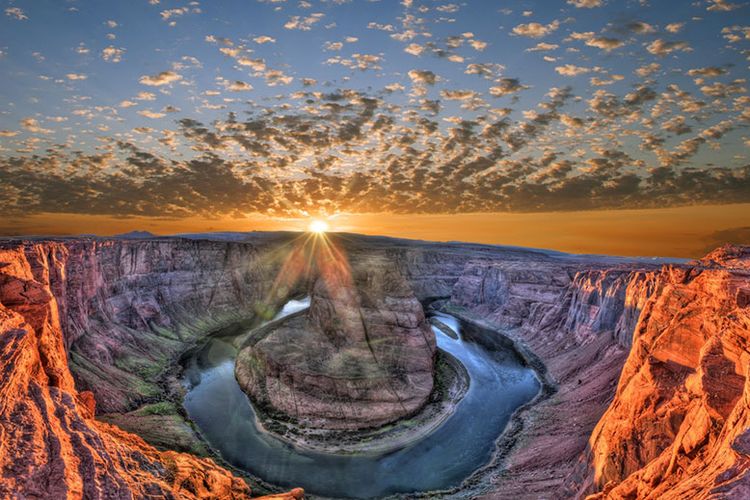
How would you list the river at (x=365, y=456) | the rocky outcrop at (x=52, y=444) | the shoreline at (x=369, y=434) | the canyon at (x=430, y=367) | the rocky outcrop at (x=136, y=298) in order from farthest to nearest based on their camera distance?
1. the rocky outcrop at (x=136, y=298)
2. the shoreline at (x=369, y=434)
3. the river at (x=365, y=456)
4. the canyon at (x=430, y=367)
5. the rocky outcrop at (x=52, y=444)

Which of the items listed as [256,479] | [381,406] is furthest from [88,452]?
[381,406]

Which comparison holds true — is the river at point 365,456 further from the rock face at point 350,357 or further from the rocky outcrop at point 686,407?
the rocky outcrop at point 686,407

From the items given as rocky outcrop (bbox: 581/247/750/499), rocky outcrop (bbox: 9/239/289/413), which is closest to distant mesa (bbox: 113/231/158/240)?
rocky outcrop (bbox: 9/239/289/413)

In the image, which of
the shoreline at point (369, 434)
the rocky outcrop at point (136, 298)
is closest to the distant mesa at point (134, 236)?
the rocky outcrop at point (136, 298)

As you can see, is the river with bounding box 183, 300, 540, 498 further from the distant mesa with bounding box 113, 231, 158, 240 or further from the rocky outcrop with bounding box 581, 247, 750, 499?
the distant mesa with bounding box 113, 231, 158, 240

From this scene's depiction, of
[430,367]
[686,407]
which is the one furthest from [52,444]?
[430,367]

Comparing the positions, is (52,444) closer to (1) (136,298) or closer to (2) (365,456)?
(2) (365,456)

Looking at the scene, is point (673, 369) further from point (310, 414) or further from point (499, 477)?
point (310, 414)
